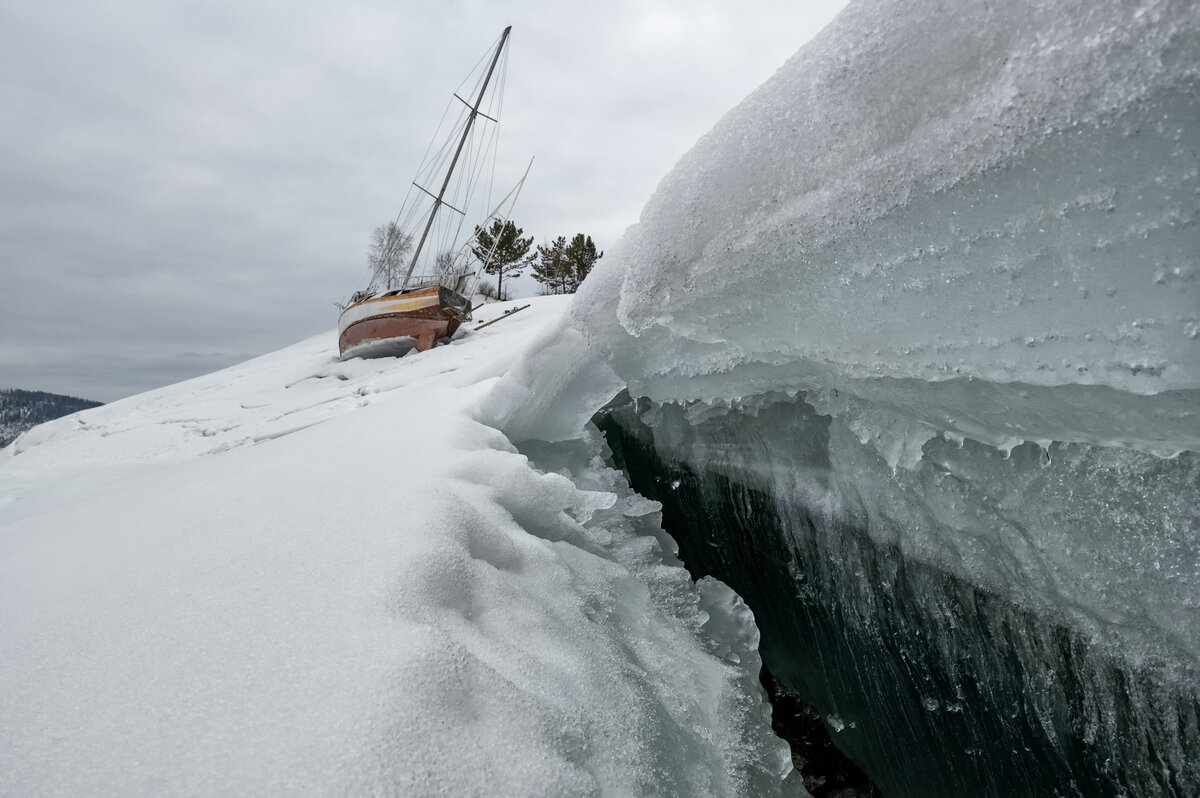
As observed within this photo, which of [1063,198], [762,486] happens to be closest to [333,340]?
[762,486]

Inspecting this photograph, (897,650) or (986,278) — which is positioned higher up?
(986,278)

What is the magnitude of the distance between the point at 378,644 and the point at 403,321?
12447 millimetres

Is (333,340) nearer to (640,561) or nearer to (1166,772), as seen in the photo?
(640,561)

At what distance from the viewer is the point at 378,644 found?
3.41 feet

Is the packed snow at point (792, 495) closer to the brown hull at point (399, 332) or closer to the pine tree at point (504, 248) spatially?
the brown hull at point (399, 332)

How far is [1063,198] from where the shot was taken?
1.08m

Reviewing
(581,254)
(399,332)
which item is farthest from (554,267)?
(399,332)

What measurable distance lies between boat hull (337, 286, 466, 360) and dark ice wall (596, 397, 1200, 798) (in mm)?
10280

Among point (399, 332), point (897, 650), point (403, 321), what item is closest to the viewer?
point (897, 650)

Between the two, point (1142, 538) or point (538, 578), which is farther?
point (538, 578)

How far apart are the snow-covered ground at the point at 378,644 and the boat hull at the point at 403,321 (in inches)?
410

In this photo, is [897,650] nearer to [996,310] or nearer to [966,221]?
[996,310]

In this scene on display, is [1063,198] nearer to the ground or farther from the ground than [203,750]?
farther from the ground

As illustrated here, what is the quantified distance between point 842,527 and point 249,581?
5.99 ft
